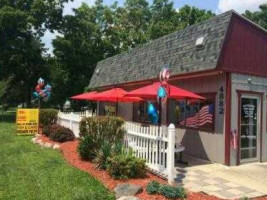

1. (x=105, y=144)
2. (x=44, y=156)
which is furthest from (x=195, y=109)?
(x=44, y=156)

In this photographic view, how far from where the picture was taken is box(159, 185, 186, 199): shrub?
8.37 metres

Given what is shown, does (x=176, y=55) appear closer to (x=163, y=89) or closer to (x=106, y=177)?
(x=163, y=89)

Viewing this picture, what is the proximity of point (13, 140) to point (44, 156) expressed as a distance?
5.13 m

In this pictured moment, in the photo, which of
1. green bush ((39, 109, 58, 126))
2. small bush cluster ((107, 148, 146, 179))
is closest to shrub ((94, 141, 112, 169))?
small bush cluster ((107, 148, 146, 179))

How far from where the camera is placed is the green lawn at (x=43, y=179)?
28.3 ft

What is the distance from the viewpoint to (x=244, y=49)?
13.2 meters

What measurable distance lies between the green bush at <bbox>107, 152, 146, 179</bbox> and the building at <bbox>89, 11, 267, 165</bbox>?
11.8ft

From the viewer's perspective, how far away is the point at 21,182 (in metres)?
9.88

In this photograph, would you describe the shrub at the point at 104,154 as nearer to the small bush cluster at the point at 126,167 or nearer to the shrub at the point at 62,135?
the small bush cluster at the point at 126,167

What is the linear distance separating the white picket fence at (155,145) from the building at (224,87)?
9.68 ft

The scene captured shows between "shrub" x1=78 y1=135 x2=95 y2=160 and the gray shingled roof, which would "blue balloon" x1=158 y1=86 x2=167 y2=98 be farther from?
"shrub" x1=78 y1=135 x2=95 y2=160

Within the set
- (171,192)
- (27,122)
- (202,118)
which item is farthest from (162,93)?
(27,122)

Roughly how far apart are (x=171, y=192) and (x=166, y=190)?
0.15 m

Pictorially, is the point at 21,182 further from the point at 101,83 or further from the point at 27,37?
the point at 27,37
